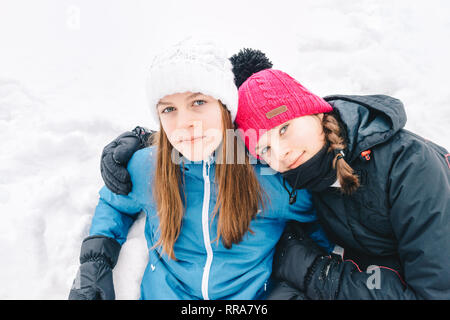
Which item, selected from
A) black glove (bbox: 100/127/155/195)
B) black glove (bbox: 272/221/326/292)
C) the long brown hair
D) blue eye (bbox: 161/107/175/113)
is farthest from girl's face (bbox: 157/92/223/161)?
black glove (bbox: 272/221/326/292)

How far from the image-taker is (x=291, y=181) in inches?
45.2

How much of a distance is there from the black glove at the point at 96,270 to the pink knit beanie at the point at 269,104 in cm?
86

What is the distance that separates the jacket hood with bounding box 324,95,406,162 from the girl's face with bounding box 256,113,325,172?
121 mm

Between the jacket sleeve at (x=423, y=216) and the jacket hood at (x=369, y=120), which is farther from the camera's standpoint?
the jacket hood at (x=369, y=120)

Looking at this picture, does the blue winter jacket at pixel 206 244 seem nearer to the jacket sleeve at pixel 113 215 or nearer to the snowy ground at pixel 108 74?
the jacket sleeve at pixel 113 215

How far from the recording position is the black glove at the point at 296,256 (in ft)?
3.91

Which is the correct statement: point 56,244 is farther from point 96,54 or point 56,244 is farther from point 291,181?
point 96,54

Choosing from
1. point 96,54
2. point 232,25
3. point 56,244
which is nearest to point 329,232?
point 56,244

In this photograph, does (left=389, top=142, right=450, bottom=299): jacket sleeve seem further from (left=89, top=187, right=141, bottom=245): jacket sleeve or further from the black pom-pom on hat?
(left=89, top=187, right=141, bottom=245): jacket sleeve

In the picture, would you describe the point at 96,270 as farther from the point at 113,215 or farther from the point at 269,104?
the point at 269,104

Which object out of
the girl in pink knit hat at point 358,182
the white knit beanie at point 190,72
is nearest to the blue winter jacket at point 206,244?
the girl in pink knit hat at point 358,182

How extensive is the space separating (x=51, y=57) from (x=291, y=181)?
2.96 m

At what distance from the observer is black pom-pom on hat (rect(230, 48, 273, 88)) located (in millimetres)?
1268
